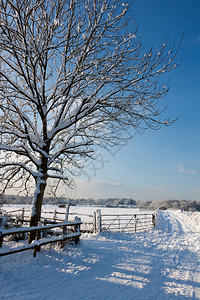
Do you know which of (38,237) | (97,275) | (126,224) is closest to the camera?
(97,275)

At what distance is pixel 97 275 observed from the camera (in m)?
5.59

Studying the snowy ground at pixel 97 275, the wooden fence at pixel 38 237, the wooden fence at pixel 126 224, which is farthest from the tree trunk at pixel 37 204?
the wooden fence at pixel 126 224

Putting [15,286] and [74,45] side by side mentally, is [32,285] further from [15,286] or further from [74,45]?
[74,45]

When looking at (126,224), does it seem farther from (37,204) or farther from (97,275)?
(97,275)

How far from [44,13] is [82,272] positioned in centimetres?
872

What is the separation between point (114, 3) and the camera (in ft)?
23.4

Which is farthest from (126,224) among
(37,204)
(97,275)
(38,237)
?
(97,275)

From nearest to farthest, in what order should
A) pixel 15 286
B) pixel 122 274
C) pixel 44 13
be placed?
pixel 15 286
pixel 122 274
pixel 44 13

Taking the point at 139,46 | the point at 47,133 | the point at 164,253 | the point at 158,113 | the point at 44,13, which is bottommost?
the point at 164,253

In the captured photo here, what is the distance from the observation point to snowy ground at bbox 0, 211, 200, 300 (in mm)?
4484

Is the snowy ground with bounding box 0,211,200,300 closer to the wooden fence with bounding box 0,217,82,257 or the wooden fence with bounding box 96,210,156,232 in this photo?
the wooden fence with bounding box 0,217,82,257

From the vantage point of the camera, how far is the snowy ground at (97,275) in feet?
14.7

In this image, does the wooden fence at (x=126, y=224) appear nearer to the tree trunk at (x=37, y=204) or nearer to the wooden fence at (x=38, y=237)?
the wooden fence at (x=38, y=237)

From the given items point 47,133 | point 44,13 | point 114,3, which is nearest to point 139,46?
point 114,3
